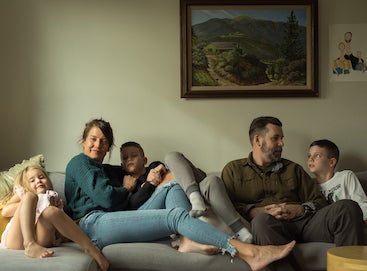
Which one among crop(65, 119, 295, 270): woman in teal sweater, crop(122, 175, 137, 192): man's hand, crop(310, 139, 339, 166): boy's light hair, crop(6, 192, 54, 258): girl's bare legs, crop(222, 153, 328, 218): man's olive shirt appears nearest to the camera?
crop(6, 192, 54, 258): girl's bare legs

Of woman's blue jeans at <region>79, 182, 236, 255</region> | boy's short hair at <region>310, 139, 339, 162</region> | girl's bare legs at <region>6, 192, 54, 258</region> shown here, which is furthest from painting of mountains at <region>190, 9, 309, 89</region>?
girl's bare legs at <region>6, 192, 54, 258</region>

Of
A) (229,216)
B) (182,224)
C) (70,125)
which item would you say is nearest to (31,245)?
(182,224)

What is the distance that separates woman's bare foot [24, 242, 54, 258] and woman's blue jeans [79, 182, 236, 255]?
40 centimetres

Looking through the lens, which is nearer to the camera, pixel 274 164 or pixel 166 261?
pixel 166 261

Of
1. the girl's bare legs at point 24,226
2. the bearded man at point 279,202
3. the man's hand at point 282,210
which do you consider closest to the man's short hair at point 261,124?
the bearded man at point 279,202

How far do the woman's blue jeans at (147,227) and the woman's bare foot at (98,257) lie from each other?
187mm

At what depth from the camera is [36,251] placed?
9.77 feet

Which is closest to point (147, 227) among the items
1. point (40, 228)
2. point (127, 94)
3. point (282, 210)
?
point (40, 228)

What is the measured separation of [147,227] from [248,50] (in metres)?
1.69

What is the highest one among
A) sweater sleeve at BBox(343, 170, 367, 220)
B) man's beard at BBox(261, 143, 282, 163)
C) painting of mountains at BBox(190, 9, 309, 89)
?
painting of mountains at BBox(190, 9, 309, 89)

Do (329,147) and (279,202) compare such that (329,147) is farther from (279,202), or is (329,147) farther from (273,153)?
(279,202)

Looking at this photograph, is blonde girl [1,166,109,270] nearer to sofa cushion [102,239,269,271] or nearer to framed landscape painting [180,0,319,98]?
sofa cushion [102,239,269,271]

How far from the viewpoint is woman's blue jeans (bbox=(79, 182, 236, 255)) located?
3.21 metres

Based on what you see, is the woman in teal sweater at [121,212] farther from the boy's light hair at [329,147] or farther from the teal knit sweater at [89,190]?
the boy's light hair at [329,147]
